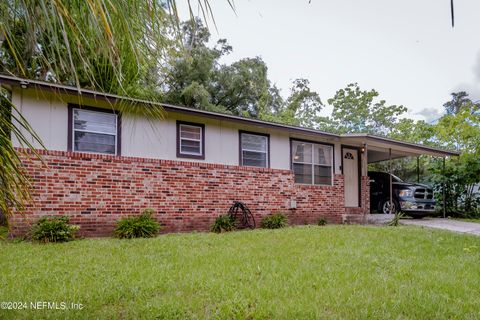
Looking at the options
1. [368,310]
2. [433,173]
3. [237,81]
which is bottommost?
[368,310]

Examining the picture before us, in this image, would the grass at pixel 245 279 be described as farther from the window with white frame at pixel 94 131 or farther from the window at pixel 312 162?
the window at pixel 312 162

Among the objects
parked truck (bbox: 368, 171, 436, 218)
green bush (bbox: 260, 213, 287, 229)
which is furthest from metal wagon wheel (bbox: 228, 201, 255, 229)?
parked truck (bbox: 368, 171, 436, 218)

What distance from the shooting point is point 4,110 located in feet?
4.72

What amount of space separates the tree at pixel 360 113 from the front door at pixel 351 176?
11442mm

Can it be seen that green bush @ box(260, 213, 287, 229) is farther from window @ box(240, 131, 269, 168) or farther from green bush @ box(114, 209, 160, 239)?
green bush @ box(114, 209, 160, 239)

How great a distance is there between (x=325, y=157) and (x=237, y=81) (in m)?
11.2

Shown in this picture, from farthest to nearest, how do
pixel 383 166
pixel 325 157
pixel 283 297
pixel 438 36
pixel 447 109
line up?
1. pixel 447 109
2. pixel 383 166
3. pixel 325 157
4. pixel 283 297
5. pixel 438 36

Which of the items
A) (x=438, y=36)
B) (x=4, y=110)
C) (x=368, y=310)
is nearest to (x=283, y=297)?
(x=368, y=310)

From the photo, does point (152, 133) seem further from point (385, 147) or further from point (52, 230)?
point (385, 147)

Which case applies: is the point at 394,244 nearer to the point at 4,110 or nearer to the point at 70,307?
the point at 70,307

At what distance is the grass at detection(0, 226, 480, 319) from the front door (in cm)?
557

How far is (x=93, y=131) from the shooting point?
729 cm

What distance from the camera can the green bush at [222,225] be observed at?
807 cm

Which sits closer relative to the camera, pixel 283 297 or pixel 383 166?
pixel 283 297
